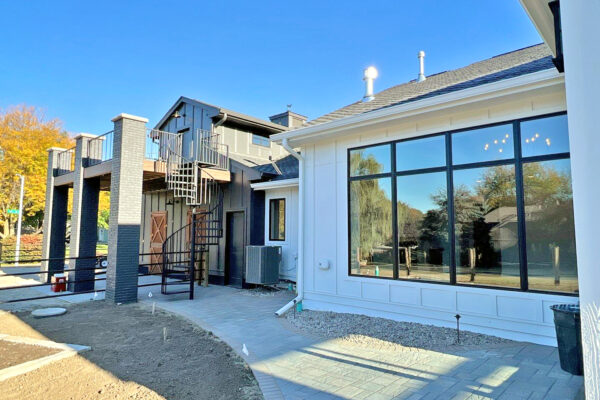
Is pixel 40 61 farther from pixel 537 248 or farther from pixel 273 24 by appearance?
pixel 537 248

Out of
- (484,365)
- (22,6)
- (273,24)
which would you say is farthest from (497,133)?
(22,6)

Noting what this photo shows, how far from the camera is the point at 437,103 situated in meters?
5.00

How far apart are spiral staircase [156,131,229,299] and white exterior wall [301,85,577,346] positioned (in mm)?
3093

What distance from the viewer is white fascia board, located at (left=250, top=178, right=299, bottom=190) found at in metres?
8.59

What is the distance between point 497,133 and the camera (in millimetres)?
4988

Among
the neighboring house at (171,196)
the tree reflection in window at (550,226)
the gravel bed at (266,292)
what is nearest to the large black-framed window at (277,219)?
the neighboring house at (171,196)

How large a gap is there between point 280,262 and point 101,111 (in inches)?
767

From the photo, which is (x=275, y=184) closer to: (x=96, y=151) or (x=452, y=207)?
(x=452, y=207)

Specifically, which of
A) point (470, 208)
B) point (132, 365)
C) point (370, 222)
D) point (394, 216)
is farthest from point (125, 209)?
point (470, 208)

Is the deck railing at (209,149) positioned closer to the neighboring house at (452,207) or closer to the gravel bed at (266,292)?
the gravel bed at (266,292)

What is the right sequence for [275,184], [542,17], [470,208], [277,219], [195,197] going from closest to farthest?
[542,17] → [470,208] → [275,184] → [195,197] → [277,219]

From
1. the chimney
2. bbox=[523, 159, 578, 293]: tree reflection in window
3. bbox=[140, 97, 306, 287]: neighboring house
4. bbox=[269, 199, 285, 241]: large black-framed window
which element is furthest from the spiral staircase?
bbox=[523, 159, 578, 293]: tree reflection in window

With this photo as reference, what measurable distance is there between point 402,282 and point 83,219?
27.4 ft

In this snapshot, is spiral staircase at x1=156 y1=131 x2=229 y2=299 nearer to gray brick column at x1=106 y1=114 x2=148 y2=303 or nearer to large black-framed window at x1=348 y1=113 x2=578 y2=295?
gray brick column at x1=106 y1=114 x2=148 y2=303
